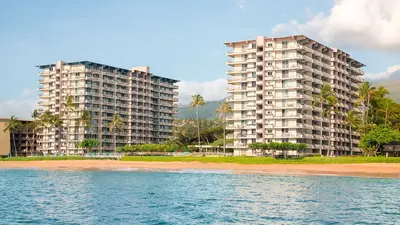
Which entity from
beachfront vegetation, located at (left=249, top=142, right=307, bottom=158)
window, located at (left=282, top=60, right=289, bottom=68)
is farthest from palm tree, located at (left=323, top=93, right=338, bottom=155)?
beachfront vegetation, located at (left=249, top=142, right=307, bottom=158)

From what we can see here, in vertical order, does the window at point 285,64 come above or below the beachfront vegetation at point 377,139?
above

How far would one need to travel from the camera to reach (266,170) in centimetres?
11931

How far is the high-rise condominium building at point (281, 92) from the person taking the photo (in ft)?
530

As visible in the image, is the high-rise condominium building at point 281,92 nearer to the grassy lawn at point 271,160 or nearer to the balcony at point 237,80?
the balcony at point 237,80

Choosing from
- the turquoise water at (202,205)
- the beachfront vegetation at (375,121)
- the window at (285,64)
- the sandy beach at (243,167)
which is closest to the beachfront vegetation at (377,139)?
the beachfront vegetation at (375,121)

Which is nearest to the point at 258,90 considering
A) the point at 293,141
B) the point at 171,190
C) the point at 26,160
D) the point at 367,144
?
the point at 293,141

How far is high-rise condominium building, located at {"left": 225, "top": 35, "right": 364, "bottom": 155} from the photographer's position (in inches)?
6358

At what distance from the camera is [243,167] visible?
128m

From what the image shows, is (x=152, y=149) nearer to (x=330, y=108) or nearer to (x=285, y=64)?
(x=285, y=64)

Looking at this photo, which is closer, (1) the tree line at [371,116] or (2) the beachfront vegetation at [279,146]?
(1) the tree line at [371,116]

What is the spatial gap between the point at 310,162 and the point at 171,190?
66.1m

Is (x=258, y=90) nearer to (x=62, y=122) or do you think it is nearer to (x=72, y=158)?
(x=72, y=158)

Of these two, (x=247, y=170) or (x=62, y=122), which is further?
(x=62, y=122)

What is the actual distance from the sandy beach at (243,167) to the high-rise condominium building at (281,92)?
33.3 metres
